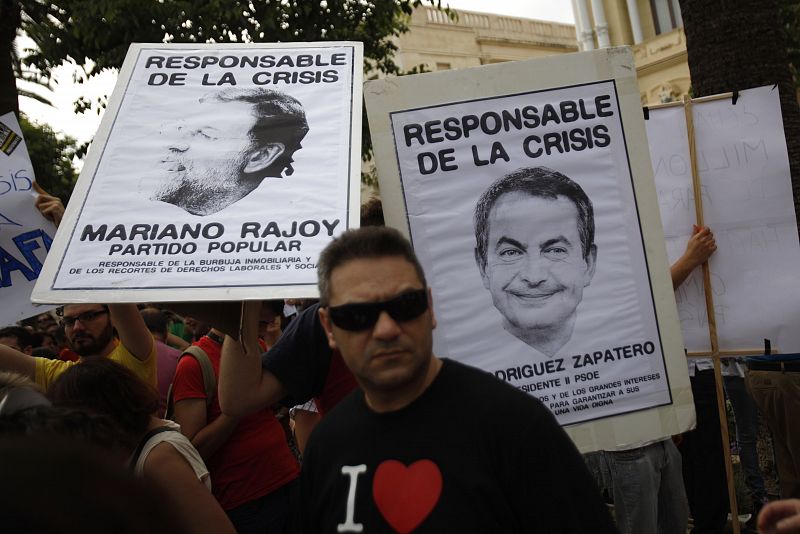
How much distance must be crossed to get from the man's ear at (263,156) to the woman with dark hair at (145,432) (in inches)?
31.7

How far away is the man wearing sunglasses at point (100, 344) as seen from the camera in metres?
3.50

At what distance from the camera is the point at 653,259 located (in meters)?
3.21

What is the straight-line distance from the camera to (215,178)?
2.91m

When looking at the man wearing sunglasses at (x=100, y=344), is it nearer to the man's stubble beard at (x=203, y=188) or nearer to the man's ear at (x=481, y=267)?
the man's stubble beard at (x=203, y=188)

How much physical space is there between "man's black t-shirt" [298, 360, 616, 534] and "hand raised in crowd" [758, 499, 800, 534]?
376 mm

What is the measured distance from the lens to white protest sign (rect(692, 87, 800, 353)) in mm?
3889

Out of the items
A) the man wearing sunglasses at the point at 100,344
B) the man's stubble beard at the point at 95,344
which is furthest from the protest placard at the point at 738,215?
the man's stubble beard at the point at 95,344

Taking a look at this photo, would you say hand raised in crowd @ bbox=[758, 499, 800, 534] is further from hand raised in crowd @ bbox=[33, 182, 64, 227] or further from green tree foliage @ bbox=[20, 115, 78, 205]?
green tree foliage @ bbox=[20, 115, 78, 205]

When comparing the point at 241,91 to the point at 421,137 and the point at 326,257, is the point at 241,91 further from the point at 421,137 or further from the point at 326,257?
the point at 326,257

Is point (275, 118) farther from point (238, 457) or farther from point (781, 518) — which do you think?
point (781, 518)

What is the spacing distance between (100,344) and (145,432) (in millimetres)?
1486

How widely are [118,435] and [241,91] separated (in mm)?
1529

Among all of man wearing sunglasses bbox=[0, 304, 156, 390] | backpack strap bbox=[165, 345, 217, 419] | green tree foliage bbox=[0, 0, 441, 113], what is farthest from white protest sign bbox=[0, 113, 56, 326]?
green tree foliage bbox=[0, 0, 441, 113]

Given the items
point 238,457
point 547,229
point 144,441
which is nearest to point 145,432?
point 144,441
